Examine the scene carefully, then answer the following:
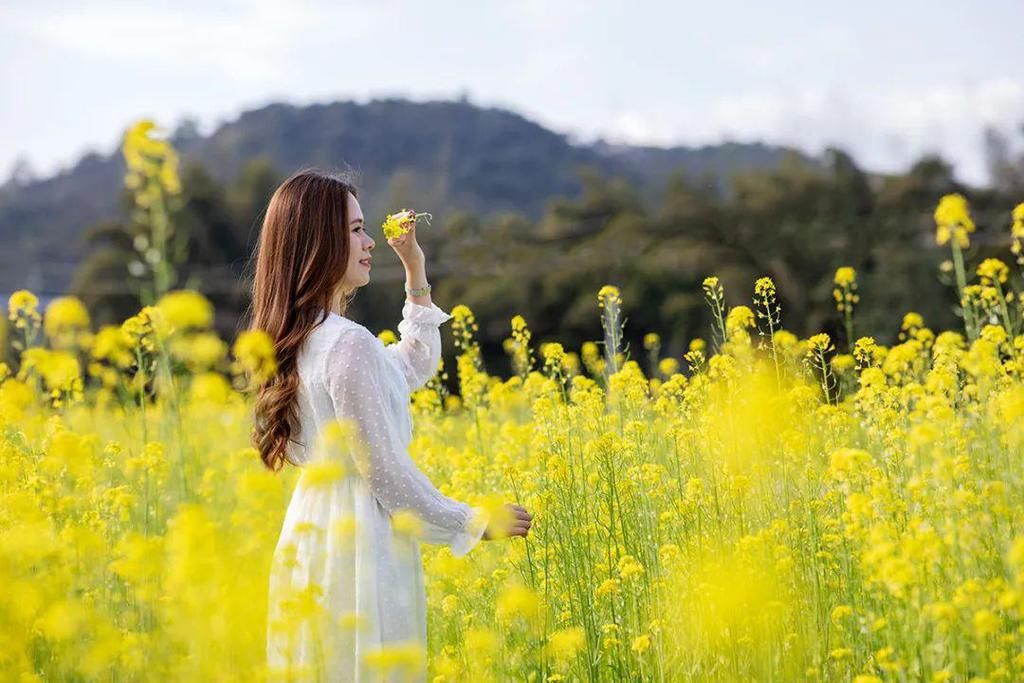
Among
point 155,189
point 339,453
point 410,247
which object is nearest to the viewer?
point 155,189

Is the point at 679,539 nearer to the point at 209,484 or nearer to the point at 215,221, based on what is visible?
the point at 209,484

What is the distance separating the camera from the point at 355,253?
9.77 ft

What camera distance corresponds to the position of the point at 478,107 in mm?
53062

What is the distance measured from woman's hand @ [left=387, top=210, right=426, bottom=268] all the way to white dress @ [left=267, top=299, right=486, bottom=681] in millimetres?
555

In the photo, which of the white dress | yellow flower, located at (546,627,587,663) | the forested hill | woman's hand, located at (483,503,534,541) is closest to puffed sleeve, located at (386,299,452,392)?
the white dress

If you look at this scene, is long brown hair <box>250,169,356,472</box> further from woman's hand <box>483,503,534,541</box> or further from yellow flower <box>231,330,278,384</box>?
woman's hand <box>483,503,534,541</box>

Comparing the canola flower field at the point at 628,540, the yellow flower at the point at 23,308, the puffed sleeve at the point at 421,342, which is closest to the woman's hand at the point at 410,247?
the puffed sleeve at the point at 421,342

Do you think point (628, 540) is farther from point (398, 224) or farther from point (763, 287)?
point (398, 224)

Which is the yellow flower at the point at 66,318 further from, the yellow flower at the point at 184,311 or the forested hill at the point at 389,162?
the forested hill at the point at 389,162

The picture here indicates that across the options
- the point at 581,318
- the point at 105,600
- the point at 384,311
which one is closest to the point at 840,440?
the point at 105,600

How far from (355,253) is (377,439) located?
571 millimetres

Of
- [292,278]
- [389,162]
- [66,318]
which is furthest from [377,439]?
[389,162]

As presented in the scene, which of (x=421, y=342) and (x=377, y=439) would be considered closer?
(x=377, y=439)

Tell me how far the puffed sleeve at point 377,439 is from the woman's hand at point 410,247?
0.60 metres
